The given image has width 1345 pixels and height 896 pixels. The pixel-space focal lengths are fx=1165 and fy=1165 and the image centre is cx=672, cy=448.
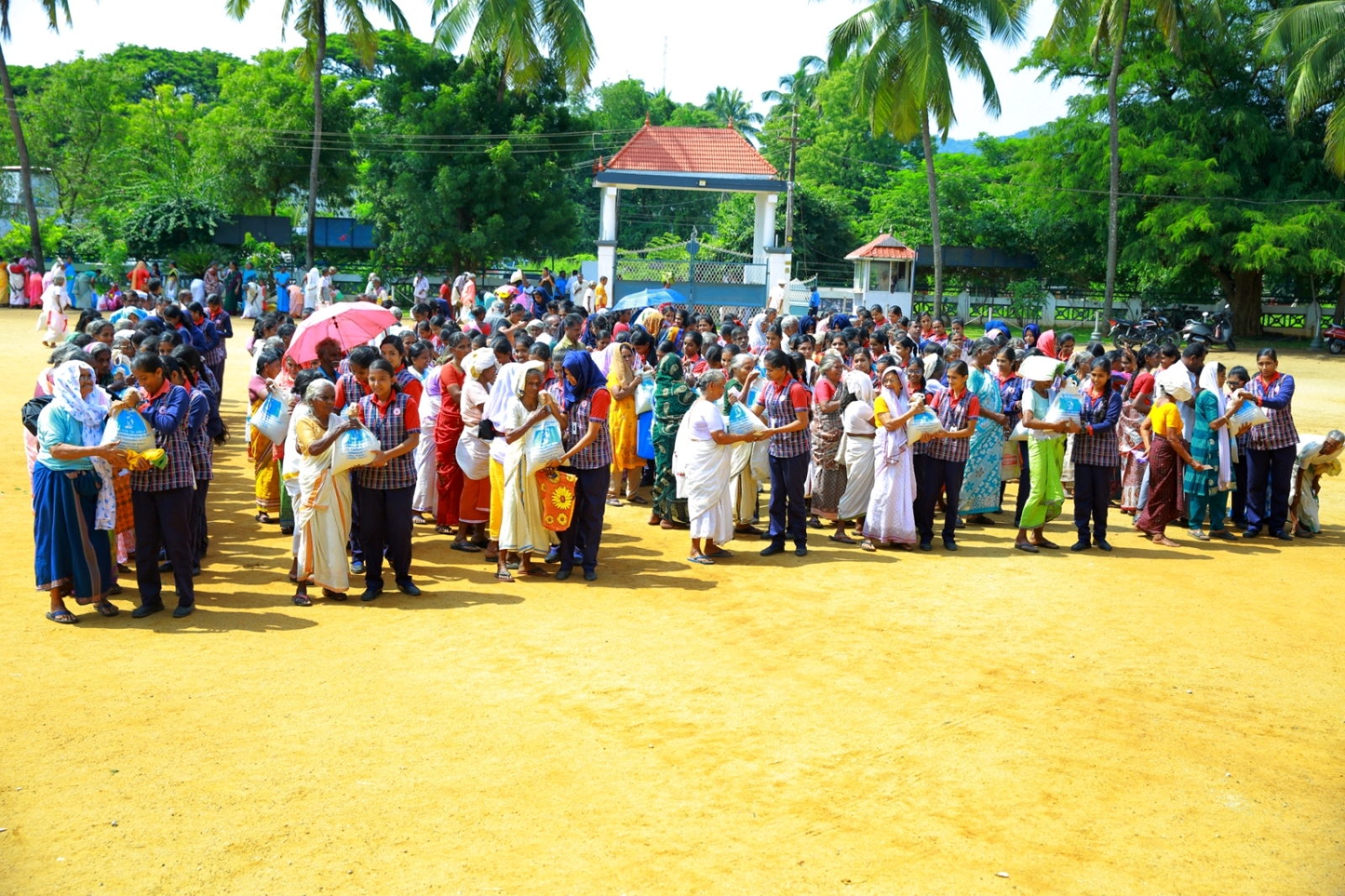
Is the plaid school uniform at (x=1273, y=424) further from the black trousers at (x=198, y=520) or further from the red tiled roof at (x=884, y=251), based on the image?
the red tiled roof at (x=884, y=251)

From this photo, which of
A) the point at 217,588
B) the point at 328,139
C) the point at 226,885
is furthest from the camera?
the point at 328,139

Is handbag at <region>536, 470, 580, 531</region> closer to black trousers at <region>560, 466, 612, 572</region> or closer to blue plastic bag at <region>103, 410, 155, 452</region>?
black trousers at <region>560, 466, 612, 572</region>

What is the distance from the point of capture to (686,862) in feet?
13.6

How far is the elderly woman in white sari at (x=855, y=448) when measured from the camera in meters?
9.08

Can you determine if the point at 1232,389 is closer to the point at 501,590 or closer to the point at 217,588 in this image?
the point at 501,590

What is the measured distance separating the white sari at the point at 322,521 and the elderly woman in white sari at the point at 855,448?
399cm

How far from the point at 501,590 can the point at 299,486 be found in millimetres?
1470

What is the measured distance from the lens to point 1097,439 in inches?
348

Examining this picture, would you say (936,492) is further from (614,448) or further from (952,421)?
(614,448)

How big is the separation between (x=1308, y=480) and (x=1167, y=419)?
1781mm

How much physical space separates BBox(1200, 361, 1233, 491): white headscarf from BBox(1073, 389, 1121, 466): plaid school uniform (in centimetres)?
121

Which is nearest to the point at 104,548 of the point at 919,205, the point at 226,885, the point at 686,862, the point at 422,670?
the point at 422,670

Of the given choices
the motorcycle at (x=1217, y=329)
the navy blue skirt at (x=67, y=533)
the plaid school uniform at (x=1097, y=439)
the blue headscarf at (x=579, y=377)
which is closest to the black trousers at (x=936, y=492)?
the plaid school uniform at (x=1097, y=439)

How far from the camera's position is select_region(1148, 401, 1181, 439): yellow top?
943cm
